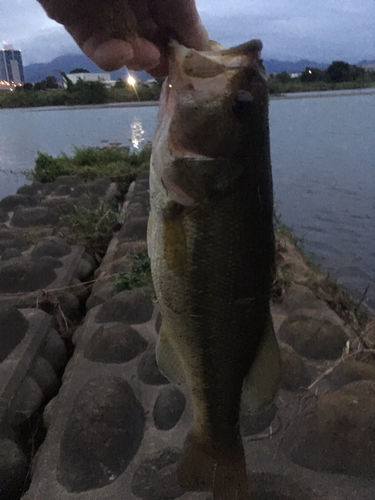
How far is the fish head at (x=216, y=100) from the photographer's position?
1.65 metres

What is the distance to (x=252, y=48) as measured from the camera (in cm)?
165

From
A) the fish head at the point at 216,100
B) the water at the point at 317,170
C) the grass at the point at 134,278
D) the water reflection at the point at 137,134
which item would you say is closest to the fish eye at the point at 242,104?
the fish head at the point at 216,100

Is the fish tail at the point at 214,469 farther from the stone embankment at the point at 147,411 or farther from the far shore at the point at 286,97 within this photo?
the far shore at the point at 286,97

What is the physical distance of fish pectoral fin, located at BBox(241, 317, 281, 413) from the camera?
183cm

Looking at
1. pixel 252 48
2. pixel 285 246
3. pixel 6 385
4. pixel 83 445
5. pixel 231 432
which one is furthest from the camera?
pixel 285 246

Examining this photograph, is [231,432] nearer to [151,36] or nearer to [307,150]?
[151,36]

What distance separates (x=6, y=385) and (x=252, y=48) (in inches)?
106

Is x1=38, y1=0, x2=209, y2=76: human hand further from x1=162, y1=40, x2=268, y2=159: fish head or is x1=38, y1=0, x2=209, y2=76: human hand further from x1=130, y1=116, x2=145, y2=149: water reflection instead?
x1=130, y1=116, x2=145, y2=149: water reflection

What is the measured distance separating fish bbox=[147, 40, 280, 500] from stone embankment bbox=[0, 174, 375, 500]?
0.92 m

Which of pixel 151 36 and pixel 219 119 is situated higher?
pixel 151 36

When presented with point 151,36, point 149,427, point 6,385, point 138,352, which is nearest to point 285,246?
point 138,352

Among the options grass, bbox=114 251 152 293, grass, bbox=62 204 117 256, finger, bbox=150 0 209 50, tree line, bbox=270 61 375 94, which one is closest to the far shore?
tree line, bbox=270 61 375 94

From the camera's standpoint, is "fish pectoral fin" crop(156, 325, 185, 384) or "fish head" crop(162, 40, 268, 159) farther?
"fish pectoral fin" crop(156, 325, 185, 384)

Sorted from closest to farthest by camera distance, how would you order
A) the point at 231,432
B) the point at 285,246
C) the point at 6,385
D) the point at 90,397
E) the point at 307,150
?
1. the point at 231,432
2. the point at 90,397
3. the point at 6,385
4. the point at 285,246
5. the point at 307,150
